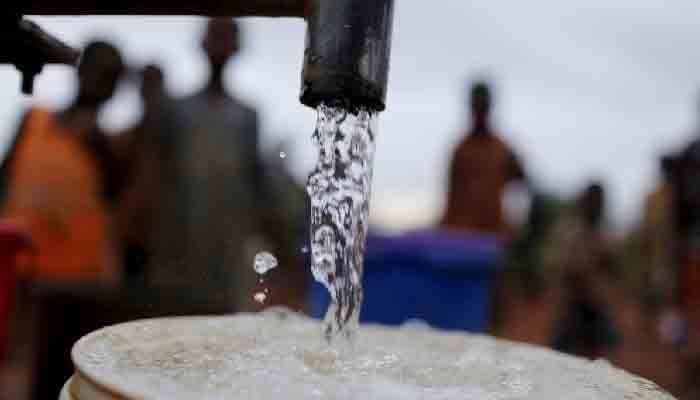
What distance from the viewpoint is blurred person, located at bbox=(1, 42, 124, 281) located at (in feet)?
12.2

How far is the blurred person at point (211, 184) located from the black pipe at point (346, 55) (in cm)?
312

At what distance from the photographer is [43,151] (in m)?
3.84

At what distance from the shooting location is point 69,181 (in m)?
3.80

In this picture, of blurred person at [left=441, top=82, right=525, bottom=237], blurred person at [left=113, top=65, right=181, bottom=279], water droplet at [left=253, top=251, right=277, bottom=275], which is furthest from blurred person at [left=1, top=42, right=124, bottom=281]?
water droplet at [left=253, top=251, right=277, bottom=275]

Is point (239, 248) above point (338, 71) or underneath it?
underneath

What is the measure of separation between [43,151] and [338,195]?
9.79ft

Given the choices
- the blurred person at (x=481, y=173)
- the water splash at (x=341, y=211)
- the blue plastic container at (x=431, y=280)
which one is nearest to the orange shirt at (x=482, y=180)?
the blurred person at (x=481, y=173)

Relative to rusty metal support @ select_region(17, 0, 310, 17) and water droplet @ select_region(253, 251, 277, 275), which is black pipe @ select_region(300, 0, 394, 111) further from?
water droplet @ select_region(253, 251, 277, 275)

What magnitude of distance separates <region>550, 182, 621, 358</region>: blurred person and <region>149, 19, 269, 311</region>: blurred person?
2161 millimetres

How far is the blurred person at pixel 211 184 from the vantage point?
405cm

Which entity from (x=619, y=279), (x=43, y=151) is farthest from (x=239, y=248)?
(x=619, y=279)

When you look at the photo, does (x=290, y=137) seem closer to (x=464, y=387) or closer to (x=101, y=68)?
(x=101, y=68)

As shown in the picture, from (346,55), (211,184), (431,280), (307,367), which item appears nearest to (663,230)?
(431,280)

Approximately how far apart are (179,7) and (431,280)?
2.78 m
